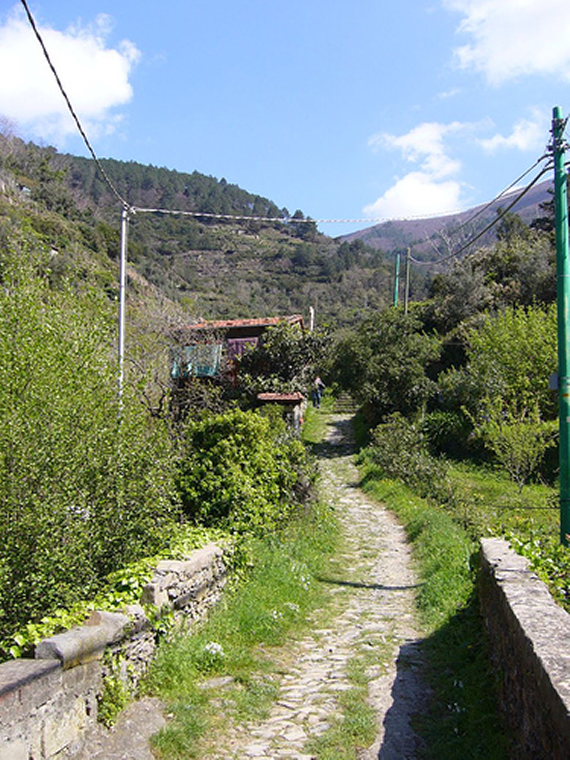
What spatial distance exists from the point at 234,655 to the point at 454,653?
2.01 metres

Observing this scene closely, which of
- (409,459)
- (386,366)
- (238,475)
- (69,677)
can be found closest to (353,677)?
(69,677)

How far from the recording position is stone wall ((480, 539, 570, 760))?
9.58ft

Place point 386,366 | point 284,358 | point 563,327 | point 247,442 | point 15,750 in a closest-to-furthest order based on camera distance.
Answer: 1. point 15,750
2. point 563,327
3. point 247,442
4. point 386,366
5. point 284,358

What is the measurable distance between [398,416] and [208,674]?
15.8m

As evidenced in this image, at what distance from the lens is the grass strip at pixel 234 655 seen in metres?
4.54

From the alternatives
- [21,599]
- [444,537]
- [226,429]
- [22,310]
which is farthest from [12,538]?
[444,537]

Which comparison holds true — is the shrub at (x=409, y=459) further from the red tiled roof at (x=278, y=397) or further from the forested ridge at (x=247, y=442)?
the red tiled roof at (x=278, y=397)

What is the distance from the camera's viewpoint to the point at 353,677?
18.2 ft

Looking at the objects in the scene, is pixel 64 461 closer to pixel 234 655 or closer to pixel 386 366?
pixel 234 655

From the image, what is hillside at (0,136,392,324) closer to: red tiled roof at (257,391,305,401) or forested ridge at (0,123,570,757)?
forested ridge at (0,123,570,757)

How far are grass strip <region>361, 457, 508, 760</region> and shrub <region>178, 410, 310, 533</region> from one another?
2329 millimetres

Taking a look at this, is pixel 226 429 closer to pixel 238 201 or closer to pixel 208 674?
pixel 208 674

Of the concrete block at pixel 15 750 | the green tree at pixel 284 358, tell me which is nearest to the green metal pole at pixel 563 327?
the concrete block at pixel 15 750

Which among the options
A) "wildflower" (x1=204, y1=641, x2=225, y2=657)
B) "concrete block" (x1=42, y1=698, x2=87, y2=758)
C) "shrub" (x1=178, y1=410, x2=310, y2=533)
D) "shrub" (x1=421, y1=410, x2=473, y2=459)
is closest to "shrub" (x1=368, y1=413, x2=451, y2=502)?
"shrub" (x1=421, y1=410, x2=473, y2=459)
